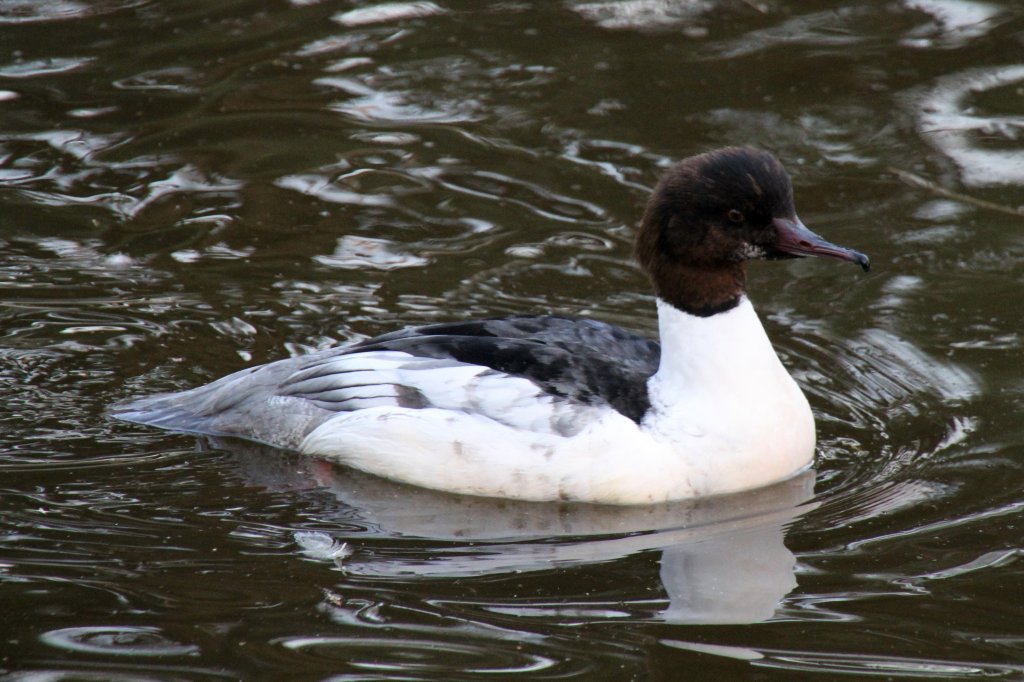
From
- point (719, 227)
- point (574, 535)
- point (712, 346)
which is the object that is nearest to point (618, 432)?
point (574, 535)

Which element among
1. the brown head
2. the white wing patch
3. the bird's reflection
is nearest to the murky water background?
the bird's reflection

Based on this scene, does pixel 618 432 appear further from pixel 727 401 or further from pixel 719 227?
pixel 719 227

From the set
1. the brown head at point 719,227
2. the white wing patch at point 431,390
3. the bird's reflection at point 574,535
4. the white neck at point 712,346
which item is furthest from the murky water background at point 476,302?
the brown head at point 719,227

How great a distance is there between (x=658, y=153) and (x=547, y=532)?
4.63 metres

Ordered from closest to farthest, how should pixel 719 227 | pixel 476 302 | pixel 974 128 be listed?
pixel 719 227
pixel 476 302
pixel 974 128

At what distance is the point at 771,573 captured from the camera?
5.86 m

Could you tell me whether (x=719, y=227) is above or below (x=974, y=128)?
above

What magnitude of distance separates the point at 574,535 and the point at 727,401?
3.25 ft

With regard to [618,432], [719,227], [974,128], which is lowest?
[618,432]

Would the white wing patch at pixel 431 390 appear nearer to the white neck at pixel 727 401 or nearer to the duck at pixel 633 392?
the duck at pixel 633 392

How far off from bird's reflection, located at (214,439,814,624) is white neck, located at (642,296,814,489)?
0.16m

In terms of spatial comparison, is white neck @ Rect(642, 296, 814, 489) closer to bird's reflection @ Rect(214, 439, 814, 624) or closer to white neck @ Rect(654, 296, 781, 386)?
white neck @ Rect(654, 296, 781, 386)

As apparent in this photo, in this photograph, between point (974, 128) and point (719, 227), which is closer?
point (719, 227)

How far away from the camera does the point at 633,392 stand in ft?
21.7
